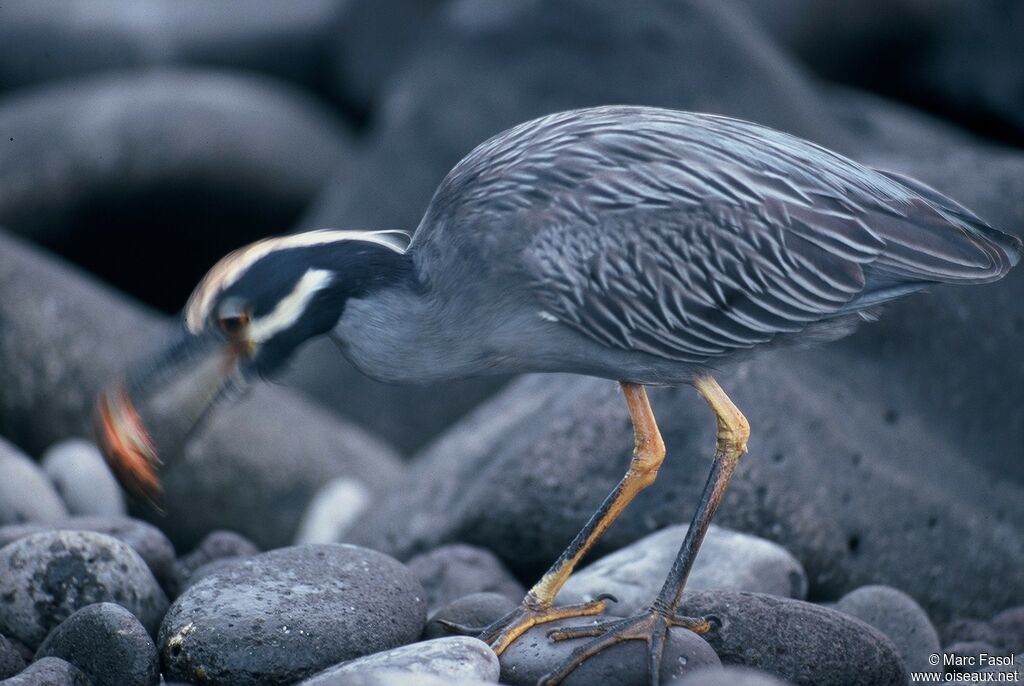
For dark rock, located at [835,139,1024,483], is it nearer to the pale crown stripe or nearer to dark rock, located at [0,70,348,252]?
the pale crown stripe

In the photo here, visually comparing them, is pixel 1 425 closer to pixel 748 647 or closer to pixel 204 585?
pixel 204 585

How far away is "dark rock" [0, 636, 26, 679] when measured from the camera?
443 cm

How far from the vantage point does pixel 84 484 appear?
6633 millimetres

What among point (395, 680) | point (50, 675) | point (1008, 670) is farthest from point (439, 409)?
point (395, 680)

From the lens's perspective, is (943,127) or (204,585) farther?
(943,127)

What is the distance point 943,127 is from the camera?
10977mm

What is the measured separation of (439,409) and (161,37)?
230 inches

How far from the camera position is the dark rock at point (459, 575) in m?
5.54

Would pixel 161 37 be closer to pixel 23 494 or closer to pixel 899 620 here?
pixel 23 494

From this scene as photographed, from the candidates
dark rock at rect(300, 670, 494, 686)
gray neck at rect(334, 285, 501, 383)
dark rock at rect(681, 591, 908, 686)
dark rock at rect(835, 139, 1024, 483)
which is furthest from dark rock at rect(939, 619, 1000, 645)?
dark rock at rect(300, 670, 494, 686)

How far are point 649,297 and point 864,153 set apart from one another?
5.36 meters

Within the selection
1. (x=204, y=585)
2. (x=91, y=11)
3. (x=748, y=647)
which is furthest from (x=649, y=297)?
(x=91, y=11)

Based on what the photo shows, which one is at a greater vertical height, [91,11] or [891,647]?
[91,11]

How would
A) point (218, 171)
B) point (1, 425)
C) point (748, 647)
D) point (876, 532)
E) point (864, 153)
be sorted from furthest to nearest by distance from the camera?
point (218, 171) → point (864, 153) → point (1, 425) → point (876, 532) → point (748, 647)
